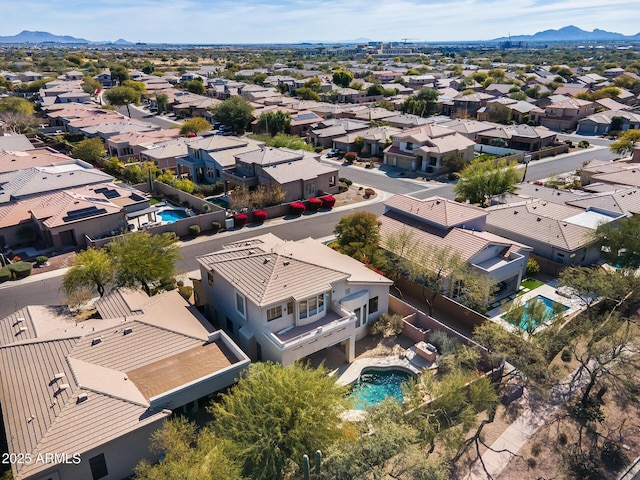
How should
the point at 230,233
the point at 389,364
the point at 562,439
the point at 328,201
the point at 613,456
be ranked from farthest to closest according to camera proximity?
1. the point at 328,201
2. the point at 230,233
3. the point at 389,364
4. the point at 562,439
5. the point at 613,456

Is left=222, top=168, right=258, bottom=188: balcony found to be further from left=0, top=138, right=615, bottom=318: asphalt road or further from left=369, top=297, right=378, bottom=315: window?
left=369, top=297, right=378, bottom=315: window

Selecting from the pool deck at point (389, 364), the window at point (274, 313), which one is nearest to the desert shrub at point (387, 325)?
the pool deck at point (389, 364)

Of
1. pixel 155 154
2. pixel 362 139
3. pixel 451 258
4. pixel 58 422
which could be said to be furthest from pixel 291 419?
pixel 362 139

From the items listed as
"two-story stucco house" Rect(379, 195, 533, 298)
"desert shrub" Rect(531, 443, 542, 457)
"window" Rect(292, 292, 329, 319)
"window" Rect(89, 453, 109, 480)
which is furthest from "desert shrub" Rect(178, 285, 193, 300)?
"desert shrub" Rect(531, 443, 542, 457)

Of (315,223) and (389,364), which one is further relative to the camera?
(315,223)

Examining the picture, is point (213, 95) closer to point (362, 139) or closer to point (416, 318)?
point (362, 139)

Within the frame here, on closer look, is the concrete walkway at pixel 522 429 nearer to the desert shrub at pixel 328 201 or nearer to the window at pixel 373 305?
the window at pixel 373 305

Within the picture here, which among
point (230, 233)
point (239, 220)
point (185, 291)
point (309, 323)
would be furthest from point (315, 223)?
point (309, 323)

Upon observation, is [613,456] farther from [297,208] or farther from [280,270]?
[297,208]
